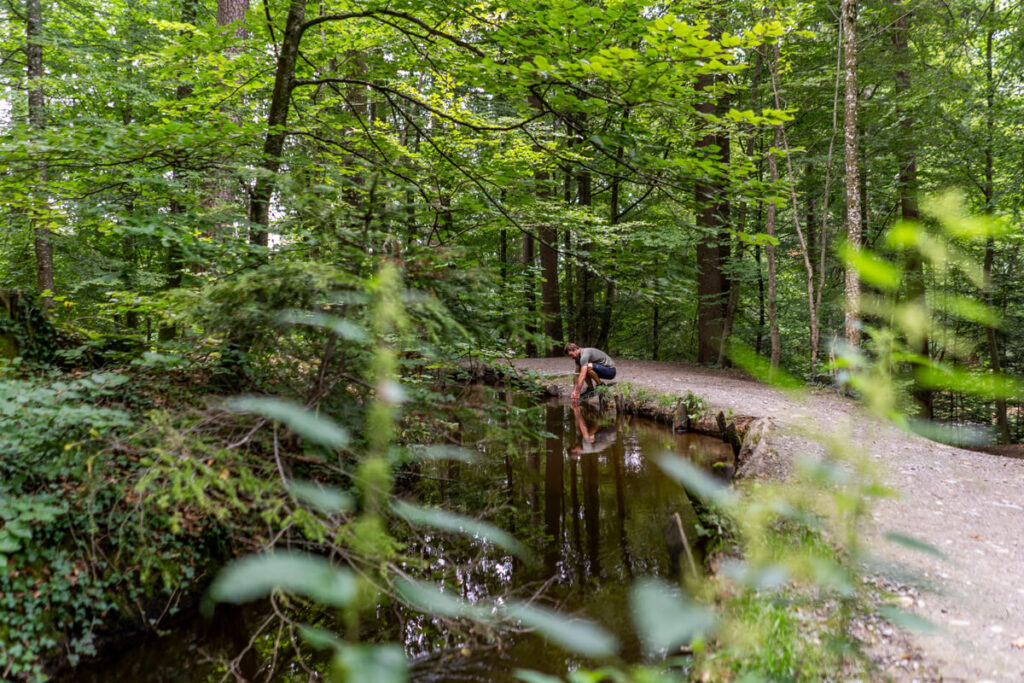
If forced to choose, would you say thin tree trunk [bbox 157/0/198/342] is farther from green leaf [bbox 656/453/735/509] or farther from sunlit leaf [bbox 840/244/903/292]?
sunlit leaf [bbox 840/244/903/292]

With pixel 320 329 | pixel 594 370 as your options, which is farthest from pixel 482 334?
pixel 594 370

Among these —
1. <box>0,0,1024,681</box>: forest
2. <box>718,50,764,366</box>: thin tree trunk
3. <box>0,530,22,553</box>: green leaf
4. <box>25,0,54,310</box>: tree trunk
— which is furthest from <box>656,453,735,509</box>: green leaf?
<box>25,0,54,310</box>: tree trunk

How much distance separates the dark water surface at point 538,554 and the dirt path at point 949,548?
152 cm

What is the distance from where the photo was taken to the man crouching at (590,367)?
9.41 m

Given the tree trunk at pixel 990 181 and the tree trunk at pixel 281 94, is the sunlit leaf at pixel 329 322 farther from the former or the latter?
the tree trunk at pixel 990 181

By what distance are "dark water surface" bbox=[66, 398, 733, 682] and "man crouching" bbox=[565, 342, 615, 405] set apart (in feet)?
5.00

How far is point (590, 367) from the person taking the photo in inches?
379

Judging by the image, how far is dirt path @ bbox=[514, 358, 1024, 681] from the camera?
1479 mm

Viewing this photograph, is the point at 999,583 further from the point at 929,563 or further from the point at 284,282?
the point at 284,282

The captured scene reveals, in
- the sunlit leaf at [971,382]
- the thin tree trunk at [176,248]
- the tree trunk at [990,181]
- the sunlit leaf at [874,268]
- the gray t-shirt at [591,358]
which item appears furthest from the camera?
the gray t-shirt at [591,358]

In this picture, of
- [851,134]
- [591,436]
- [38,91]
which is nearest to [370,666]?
[591,436]

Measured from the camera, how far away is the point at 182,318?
304 centimetres

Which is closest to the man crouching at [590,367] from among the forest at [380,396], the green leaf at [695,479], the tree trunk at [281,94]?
the forest at [380,396]

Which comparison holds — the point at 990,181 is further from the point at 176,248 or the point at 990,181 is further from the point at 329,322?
the point at 176,248
